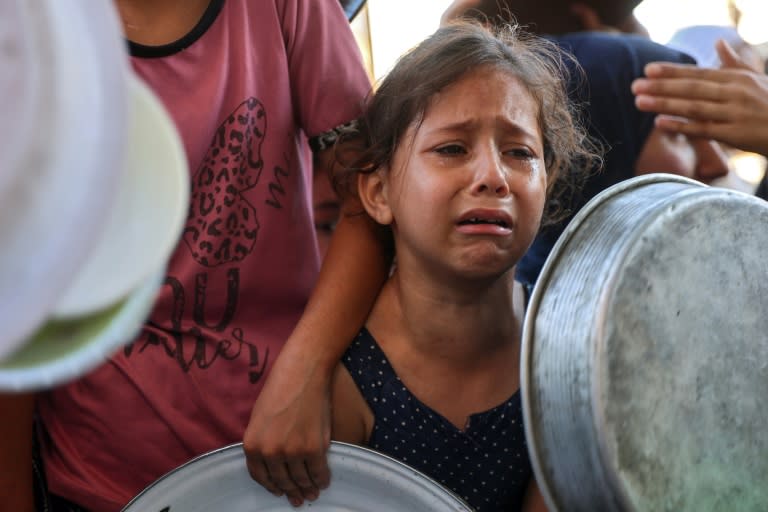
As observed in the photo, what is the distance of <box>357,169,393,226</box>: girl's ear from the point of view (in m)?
1.38

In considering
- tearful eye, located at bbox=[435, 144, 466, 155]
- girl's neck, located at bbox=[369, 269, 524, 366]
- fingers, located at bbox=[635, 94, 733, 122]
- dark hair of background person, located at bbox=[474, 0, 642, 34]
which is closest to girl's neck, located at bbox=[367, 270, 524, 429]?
girl's neck, located at bbox=[369, 269, 524, 366]

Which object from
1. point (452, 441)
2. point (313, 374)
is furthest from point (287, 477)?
point (452, 441)

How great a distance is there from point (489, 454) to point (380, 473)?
0.27m

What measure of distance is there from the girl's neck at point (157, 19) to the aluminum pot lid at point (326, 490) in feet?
1.92

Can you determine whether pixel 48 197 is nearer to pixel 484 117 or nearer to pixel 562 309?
pixel 562 309

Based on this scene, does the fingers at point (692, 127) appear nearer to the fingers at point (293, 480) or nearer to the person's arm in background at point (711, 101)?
the person's arm in background at point (711, 101)

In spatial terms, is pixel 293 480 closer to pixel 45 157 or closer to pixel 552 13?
pixel 45 157

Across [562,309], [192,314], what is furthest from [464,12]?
[562,309]

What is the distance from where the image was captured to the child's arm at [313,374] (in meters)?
1.09

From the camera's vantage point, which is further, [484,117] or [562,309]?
Answer: [484,117]

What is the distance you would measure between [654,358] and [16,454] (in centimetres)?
83

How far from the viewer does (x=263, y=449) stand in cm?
108

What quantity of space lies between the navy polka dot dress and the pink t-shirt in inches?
7.1

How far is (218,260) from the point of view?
1.19 meters
